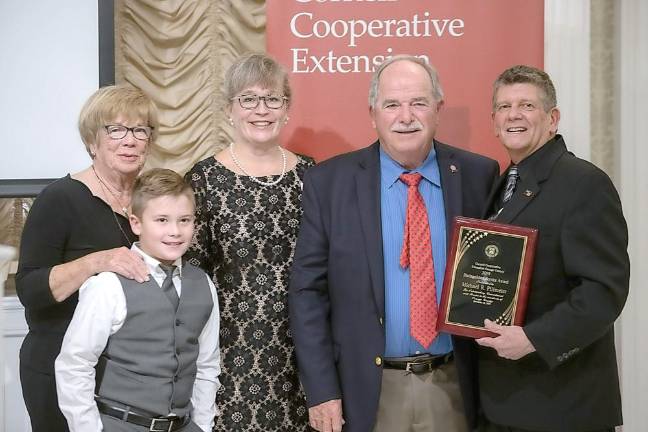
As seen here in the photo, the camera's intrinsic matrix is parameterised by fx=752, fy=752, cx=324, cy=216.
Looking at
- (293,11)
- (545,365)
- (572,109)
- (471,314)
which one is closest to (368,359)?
(471,314)

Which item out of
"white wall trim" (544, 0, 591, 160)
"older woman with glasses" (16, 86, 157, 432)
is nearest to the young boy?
"older woman with glasses" (16, 86, 157, 432)

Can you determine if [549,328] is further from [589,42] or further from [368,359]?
[589,42]

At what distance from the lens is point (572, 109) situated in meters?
3.84

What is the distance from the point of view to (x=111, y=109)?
244 centimetres

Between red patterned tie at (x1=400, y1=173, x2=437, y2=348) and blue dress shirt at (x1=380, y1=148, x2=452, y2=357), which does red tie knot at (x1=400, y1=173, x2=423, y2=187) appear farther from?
red patterned tie at (x1=400, y1=173, x2=437, y2=348)

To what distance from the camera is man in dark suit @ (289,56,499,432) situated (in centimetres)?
239

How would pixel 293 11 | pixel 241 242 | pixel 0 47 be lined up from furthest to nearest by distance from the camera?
pixel 0 47, pixel 293 11, pixel 241 242

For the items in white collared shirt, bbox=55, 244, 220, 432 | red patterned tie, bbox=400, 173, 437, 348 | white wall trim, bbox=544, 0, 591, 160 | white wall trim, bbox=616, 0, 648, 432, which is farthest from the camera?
white wall trim, bbox=616, 0, 648, 432

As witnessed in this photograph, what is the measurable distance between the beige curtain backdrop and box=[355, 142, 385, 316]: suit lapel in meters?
1.98

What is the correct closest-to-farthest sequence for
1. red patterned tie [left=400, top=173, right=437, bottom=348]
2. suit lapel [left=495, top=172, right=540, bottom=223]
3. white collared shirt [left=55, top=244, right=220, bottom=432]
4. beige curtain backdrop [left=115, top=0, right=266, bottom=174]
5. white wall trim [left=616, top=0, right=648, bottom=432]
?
white collared shirt [left=55, top=244, right=220, bottom=432] → suit lapel [left=495, top=172, right=540, bottom=223] → red patterned tie [left=400, top=173, right=437, bottom=348] → white wall trim [left=616, top=0, right=648, bottom=432] → beige curtain backdrop [left=115, top=0, right=266, bottom=174]

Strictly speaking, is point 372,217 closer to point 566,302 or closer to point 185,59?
point 566,302

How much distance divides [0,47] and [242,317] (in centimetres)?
201

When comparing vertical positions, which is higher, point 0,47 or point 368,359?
point 0,47

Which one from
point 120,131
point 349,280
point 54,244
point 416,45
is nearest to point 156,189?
point 120,131
